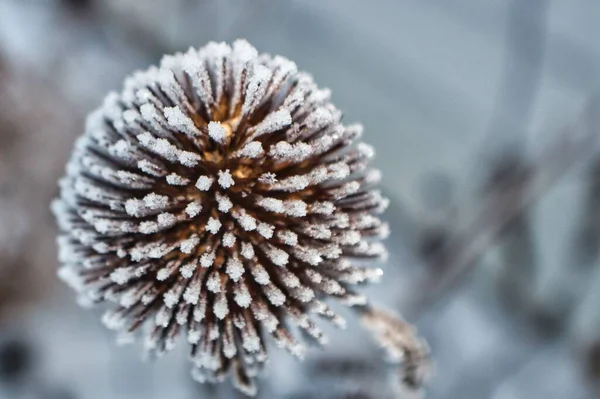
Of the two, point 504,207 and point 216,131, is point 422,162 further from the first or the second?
point 216,131

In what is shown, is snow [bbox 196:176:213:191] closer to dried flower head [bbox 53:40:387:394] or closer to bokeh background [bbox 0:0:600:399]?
dried flower head [bbox 53:40:387:394]

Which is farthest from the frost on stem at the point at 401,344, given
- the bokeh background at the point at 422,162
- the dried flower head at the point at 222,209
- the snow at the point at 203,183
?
the bokeh background at the point at 422,162

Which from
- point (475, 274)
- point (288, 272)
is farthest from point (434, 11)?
point (288, 272)

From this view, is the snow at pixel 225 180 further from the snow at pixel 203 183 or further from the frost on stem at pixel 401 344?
the frost on stem at pixel 401 344

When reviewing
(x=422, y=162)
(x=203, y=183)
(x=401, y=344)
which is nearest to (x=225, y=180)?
(x=203, y=183)

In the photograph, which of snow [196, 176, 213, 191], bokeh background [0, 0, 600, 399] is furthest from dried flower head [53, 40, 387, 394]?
bokeh background [0, 0, 600, 399]

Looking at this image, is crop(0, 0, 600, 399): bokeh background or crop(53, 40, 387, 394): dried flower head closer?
crop(53, 40, 387, 394): dried flower head
